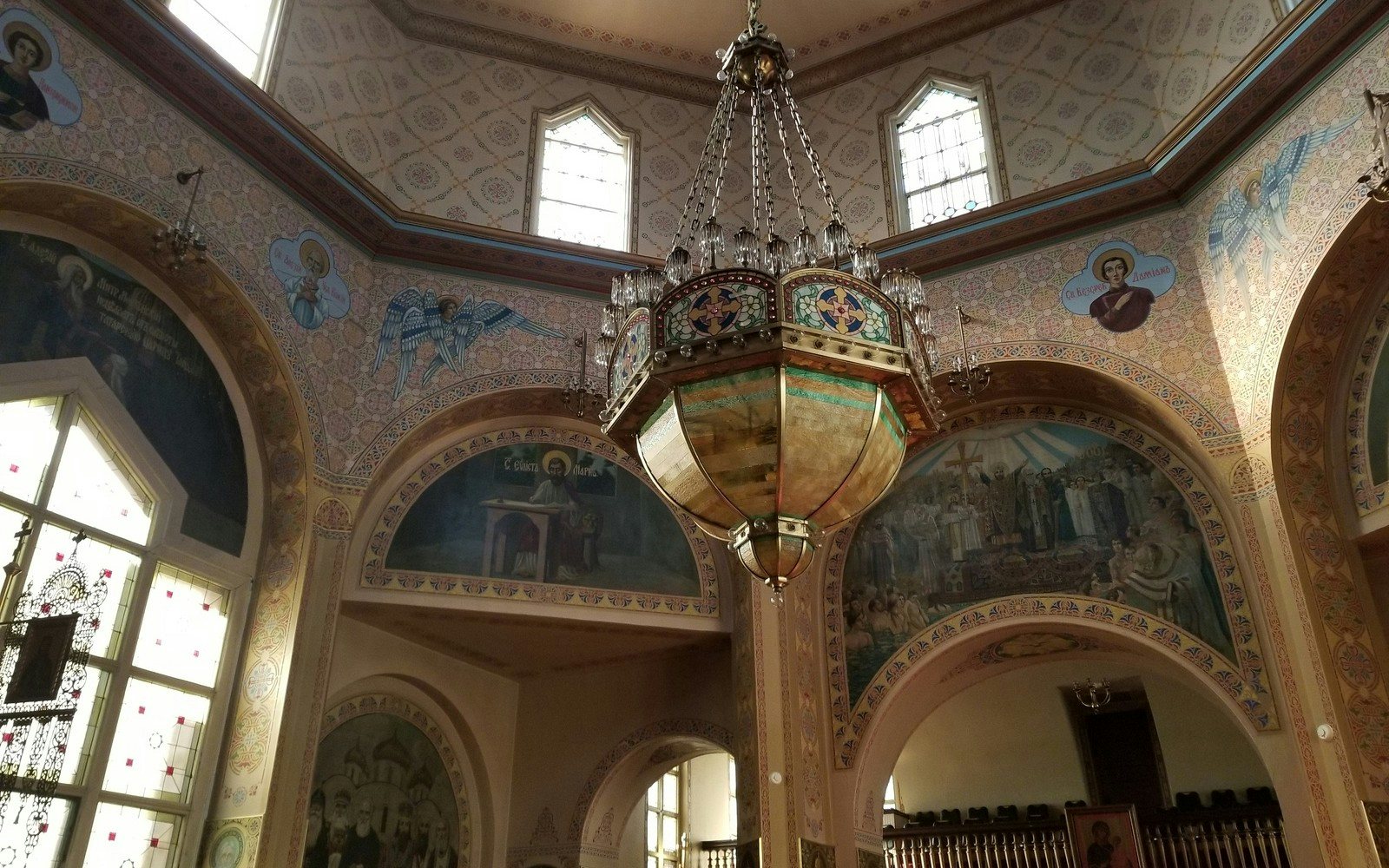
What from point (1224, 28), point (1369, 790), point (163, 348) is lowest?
point (1369, 790)

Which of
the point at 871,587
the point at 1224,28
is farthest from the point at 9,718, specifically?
the point at 1224,28

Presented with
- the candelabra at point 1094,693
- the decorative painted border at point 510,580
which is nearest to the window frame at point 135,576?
the decorative painted border at point 510,580

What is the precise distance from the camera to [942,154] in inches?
425

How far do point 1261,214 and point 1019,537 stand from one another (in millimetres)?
3253

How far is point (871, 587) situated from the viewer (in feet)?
32.1

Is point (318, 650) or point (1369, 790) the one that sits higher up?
Result: point (318, 650)

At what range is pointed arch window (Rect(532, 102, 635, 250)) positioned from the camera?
10672mm

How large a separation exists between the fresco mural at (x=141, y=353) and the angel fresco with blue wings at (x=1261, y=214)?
8.14 m

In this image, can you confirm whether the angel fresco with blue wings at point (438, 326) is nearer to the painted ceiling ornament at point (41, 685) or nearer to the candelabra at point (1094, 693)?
the painted ceiling ornament at point (41, 685)

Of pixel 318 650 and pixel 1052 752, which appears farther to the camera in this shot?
pixel 1052 752

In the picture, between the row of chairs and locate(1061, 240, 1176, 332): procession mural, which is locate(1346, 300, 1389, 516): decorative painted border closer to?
locate(1061, 240, 1176, 332): procession mural

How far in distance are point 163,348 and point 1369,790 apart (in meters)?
9.16

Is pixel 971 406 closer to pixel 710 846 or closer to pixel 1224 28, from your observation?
pixel 1224 28

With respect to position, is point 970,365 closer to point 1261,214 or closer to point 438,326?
point 1261,214
